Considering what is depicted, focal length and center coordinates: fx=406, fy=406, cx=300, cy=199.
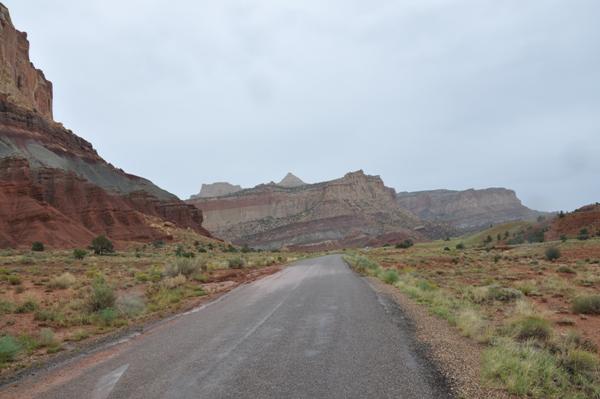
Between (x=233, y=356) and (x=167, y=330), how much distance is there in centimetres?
350

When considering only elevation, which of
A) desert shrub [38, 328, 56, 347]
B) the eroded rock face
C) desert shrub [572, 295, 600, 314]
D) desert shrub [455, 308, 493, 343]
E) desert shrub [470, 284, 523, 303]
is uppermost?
the eroded rock face

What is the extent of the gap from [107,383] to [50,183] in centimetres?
7763

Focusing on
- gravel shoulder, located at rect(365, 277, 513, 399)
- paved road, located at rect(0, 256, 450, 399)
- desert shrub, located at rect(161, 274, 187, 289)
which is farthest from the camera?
desert shrub, located at rect(161, 274, 187, 289)

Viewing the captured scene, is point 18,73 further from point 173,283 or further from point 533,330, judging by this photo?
point 533,330

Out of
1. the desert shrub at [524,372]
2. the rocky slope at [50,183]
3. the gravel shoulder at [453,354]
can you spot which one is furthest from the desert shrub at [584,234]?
the rocky slope at [50,183]

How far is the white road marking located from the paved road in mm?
14

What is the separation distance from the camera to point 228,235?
167m

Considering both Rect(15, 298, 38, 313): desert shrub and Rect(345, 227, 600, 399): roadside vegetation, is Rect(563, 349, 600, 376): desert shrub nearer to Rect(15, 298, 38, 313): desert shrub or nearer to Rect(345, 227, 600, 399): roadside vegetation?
Rect(345, 227, 600, 399): roadside vegetation

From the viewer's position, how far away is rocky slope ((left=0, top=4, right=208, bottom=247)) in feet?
196

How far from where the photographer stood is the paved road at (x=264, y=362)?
17.0 ft

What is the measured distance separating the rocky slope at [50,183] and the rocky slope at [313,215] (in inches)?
2160

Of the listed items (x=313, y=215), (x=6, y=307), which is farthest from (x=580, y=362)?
(x=313, y=215)

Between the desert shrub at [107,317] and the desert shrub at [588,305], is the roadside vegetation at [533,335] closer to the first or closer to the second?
the desert shrub at [588,305]

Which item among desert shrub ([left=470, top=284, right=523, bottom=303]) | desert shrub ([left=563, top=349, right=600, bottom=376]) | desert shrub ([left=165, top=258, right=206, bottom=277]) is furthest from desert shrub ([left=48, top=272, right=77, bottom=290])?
desert shrub ([left=563, top=349, right=600, bottom=376])
